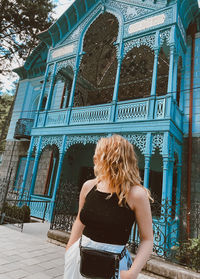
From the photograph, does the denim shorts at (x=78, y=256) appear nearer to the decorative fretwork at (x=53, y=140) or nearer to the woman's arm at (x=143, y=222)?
the woman's arm at (x=143, y=222)

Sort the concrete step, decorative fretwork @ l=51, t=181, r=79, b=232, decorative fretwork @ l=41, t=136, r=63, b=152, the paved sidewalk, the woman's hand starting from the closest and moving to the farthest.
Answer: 1. the woman's hand
2. the paved sidewalk
3. the concrete step
4. decorative fretwork @ l=51, t=181, r=79, b=232
5. decorative fretwork @ l=41, t=136, r=63, b=152

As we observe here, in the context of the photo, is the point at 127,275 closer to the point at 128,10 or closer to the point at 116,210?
the point at 116,210

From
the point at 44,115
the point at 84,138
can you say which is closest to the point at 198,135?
the point at 84,138

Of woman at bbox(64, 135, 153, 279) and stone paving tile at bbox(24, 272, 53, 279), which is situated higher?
woman at bbox(64, 135, 153, 279)

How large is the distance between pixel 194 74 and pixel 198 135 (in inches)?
112

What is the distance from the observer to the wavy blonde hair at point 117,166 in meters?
1.38

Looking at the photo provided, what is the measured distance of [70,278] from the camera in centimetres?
144

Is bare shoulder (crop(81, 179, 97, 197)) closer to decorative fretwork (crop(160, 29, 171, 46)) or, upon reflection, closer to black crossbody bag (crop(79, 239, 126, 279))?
black crossbody bag (crop(79, 239, 126, 279))

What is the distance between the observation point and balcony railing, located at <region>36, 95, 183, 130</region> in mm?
7499

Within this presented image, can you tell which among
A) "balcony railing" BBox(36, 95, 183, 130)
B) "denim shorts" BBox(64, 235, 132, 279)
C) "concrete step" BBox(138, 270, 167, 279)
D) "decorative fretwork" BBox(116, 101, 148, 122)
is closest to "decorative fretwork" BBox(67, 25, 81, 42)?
"balcony railing" BBox(36, 95, 183, 130)

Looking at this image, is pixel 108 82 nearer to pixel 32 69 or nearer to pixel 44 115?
pixel 44 115

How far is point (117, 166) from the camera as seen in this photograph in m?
1.45

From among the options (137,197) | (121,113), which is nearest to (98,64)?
(121,113)

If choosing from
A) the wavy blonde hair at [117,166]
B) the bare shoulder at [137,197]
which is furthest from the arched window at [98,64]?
the bare shoulder at [137,197]
